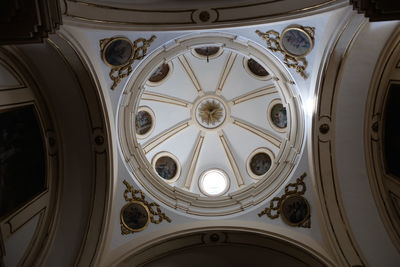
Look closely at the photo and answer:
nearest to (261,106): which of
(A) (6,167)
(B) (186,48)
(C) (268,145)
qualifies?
(C) (268,145)

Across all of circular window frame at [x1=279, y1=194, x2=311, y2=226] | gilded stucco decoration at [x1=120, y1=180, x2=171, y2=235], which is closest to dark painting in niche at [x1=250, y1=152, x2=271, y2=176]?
circular window frame at [x1=279, y1=194, x2=311, y2=226]

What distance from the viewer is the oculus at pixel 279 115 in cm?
1523

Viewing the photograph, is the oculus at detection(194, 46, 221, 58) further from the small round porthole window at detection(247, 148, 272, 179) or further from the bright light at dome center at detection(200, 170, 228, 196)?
the bright light at dome center at detection(200, 170, 228, 196)

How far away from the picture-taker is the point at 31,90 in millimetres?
9680

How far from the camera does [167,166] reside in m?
16.1

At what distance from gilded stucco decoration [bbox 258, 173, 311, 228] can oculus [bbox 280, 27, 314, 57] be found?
3005 mm

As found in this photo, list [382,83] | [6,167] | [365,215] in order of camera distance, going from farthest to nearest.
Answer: [365,215], [382,83], [6,167]

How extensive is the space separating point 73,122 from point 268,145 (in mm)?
7739

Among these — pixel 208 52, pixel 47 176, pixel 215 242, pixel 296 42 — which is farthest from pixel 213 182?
pixel 296 42

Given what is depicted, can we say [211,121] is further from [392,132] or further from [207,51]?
[392,132]

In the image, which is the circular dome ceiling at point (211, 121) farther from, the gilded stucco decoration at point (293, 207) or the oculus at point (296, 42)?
the oculus at point (296, 42)

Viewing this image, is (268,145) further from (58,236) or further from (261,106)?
(58,236)

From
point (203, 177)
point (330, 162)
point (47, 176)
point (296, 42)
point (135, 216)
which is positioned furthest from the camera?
point (203, 177)

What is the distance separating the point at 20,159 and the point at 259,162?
885 cm
